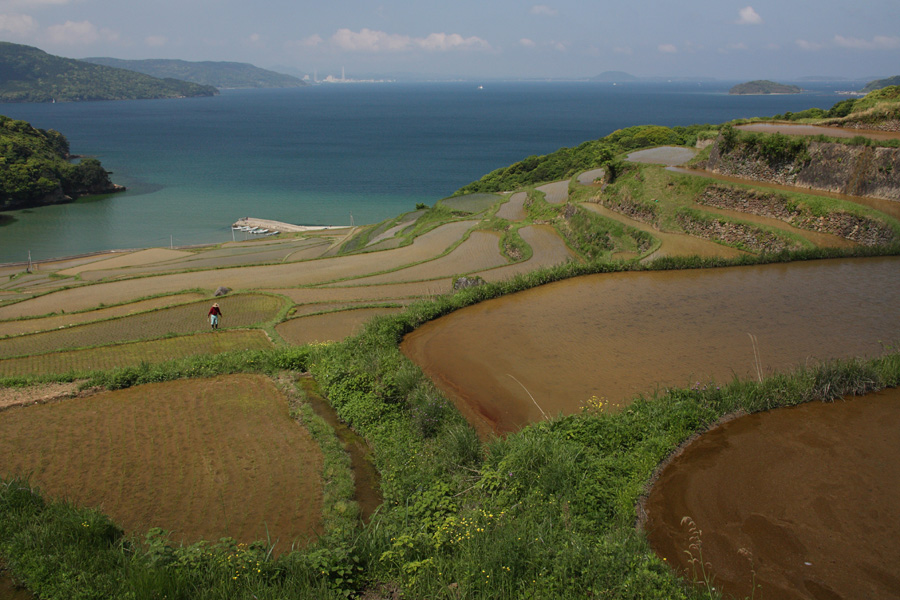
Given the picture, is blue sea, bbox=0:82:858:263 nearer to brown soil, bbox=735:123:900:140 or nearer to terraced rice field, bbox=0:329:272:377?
terraced rice field, bbox=0:329:272:377

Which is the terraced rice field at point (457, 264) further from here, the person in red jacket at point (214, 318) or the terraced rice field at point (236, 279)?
the person in red jacket at point (214, 318)

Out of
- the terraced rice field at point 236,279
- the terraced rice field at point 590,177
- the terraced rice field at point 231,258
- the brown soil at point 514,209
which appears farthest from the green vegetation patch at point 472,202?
the terraced rice field at point 236,279

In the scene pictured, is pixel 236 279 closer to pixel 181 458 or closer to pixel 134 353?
pixel 134 353

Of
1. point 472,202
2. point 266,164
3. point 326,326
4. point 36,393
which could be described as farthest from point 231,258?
point 266,164

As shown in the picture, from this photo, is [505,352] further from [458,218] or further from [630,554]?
[458,218]

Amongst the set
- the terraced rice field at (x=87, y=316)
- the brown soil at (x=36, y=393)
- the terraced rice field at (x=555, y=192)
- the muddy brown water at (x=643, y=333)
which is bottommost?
the terraced rice field at (x=87, y=316)

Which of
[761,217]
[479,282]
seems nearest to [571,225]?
[761,217]

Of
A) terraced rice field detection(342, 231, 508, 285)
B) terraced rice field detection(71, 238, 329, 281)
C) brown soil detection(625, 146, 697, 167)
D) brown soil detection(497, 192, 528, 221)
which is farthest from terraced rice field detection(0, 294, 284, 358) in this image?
brown soil detection(625, 146, 697, 167)

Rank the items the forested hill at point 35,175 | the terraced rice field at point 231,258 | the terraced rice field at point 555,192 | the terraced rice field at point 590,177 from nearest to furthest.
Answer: the terraced rice field at point 231,258
the terraced rice field at point 590,177
the terraced rice field at point 555,192
the forested hill at point 35,175
